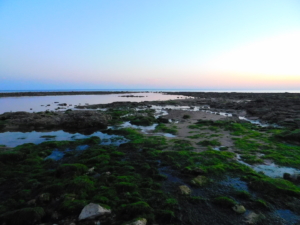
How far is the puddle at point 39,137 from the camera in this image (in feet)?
42.4

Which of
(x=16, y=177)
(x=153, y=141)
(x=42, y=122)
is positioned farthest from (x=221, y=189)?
(x=42, y=122)

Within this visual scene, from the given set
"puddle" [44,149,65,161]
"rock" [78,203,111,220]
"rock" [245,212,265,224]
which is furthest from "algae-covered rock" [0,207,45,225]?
"rock" [245,212,265,224]

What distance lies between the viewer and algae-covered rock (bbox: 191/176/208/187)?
6.94m

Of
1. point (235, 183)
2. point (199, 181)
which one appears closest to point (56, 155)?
point (199, 181)

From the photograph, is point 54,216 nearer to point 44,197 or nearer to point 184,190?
point 44,197

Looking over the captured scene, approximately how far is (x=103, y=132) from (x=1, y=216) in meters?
11.6

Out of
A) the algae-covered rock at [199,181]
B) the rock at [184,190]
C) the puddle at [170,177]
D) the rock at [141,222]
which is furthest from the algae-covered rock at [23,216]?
the algae-covered rock at [199,181]

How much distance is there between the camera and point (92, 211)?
5000 mm

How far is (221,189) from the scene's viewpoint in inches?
262

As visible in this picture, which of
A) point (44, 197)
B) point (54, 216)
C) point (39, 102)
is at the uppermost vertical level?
point (39, 102)

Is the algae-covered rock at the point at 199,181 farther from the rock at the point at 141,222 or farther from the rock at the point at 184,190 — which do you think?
the rock at the point at 141,222

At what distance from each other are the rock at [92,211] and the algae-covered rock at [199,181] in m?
3.61

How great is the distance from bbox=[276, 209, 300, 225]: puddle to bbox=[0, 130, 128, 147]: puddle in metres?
9.89

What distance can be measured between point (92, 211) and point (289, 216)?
6.00 metres
